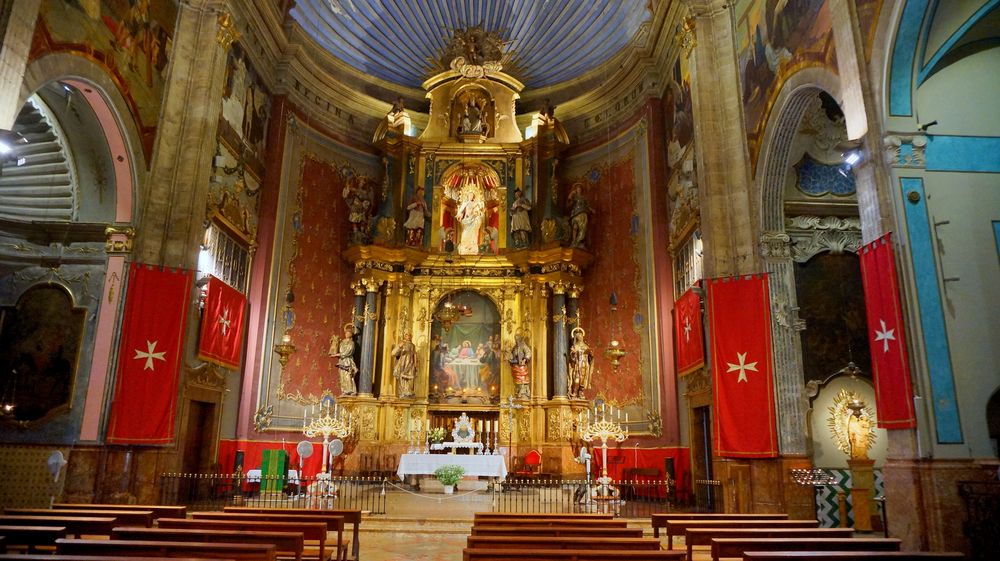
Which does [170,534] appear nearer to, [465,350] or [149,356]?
[149,356]

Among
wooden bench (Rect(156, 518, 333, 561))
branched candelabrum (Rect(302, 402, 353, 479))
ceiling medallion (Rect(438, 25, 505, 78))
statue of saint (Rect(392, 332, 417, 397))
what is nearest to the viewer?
wooden bench (Rect(156, 518, 333, 561))

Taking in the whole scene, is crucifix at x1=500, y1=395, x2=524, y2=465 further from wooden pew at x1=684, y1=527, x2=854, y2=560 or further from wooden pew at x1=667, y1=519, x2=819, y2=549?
wooden pew at x1=684, y1=527, x2=854, y2=560

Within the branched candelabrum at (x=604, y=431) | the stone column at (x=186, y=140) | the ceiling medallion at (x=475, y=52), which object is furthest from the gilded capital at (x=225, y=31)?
the branched candelabrum at (x=604, y=431)

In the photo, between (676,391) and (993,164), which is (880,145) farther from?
(676,391)

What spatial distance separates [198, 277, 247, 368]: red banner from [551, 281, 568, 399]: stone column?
820 centimetres

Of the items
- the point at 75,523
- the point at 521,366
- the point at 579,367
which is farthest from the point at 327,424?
the point at 75,523

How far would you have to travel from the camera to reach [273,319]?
16.8 meters

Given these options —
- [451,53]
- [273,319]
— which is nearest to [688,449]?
[273,319]

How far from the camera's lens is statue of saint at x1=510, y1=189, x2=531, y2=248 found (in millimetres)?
19453

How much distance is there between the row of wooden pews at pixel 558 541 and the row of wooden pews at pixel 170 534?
1.48m

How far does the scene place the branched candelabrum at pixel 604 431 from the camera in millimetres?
13863

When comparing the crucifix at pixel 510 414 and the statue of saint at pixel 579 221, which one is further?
the statue of saint at pixel 579 221

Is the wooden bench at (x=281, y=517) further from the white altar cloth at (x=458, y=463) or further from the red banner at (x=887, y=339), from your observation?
the white altar cloth at (x=458, y=463)

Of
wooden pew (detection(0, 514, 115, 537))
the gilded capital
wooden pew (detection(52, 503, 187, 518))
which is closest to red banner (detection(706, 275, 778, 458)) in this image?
wooden pew (detection(52, 503, 187, 518))
